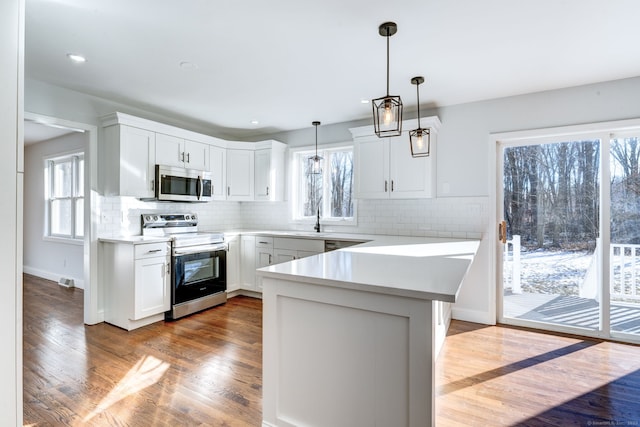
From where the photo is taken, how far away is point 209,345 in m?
2.95

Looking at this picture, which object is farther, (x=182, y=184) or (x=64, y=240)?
(x=64, y=240)

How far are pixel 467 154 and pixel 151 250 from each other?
354cm

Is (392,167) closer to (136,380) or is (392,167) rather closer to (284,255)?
(284,255)

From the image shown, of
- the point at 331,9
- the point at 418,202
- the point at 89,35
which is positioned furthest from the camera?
the point at 418,202

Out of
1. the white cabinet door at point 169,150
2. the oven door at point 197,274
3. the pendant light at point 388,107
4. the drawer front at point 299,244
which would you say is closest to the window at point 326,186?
the drawer front at point 299,244

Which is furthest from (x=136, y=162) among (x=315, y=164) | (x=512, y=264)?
(x=512, y=264)

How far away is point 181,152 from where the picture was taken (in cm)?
408

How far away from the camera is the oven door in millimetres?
3658

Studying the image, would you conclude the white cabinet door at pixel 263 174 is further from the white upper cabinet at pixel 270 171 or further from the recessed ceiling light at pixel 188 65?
the recessed ceiling light at pixel 188 65

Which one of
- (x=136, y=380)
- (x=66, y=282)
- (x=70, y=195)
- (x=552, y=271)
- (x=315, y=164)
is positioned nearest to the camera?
(x=136, y=380)

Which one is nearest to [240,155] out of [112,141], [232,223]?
[232,223]

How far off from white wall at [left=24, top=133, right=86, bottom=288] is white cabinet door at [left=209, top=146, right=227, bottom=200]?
229cm

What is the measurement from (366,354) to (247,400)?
1061mm

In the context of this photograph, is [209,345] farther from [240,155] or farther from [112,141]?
[240,155]
